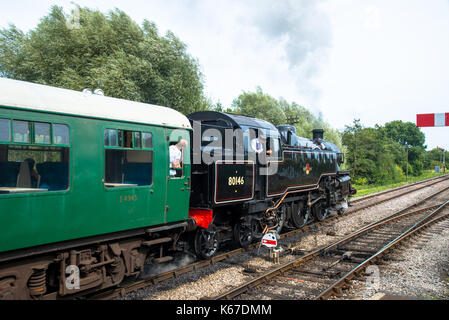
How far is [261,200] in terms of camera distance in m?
8.88

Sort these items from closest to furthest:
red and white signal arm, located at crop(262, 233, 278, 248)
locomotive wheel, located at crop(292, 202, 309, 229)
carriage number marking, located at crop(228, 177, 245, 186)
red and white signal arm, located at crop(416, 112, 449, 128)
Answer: carriage number marking, located at crop(228, 177, 245, 186), red and white signal arm, located at crop(262, 233, 278, 248), locomotive wheel, located at crop(292, 202, 309, 229), red and white signal arm, located at crop(416, 112, 449, 128)

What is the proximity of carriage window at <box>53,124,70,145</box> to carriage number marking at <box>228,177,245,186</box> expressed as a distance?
3.78 metres

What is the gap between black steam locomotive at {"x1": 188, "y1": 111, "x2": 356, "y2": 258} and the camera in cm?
724

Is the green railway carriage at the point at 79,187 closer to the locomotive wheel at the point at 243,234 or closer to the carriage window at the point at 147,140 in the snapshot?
the carriage window at the point at 147,140

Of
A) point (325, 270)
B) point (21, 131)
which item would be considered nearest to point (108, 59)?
point (21, 131)

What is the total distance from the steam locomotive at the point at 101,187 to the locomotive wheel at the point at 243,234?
0.07 metres

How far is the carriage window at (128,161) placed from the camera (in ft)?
17.5

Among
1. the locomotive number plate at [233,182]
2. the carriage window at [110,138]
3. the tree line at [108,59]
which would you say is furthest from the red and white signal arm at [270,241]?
the tree line at [108,59]

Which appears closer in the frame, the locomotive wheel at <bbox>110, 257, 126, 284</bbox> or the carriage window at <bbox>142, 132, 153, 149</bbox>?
the locomotive wheel at <bbox>110, 257, 126, 284</bbox>

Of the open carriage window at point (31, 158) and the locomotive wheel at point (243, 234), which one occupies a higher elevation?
the open carriage window at point (31, 158)

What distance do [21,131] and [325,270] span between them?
6224 millimetres

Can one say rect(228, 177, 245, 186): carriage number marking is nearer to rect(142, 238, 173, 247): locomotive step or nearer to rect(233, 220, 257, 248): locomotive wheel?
rect(233, 220, 257, 248): locomotive wheel

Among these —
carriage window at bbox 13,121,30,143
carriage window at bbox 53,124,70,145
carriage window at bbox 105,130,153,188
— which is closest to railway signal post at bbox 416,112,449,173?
carriage window at bbox 105,130,153,188

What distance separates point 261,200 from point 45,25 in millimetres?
16481
